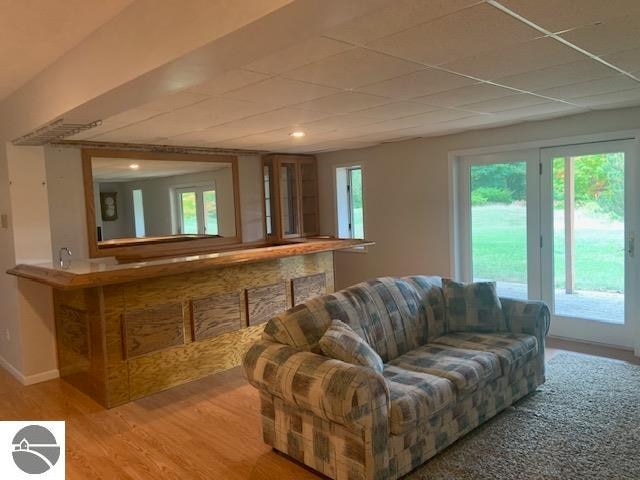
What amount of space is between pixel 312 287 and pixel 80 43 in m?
3.05

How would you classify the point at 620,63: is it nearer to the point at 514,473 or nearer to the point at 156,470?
the point at 514,473

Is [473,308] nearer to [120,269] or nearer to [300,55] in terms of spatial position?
[300,55]

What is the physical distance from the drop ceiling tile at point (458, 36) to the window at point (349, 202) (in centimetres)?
416

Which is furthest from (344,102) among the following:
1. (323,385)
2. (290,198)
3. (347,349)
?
(290,198)

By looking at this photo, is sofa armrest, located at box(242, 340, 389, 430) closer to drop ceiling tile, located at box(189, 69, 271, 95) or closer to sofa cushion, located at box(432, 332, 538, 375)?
sofa cushion, located at box(432, 332, 538, 375)

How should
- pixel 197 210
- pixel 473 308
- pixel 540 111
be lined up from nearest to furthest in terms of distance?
pixel 473 308 → pixel 540 111 → pixel 197 210

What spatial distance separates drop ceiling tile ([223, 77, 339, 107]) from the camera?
2852 mm

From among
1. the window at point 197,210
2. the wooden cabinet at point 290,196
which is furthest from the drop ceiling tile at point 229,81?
the wooden cabinet at point 290,196

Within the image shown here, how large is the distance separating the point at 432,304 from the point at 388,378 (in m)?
1.04

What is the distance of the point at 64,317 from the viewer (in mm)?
4133

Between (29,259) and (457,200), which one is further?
(457,200)

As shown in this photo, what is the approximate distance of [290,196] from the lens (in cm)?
666

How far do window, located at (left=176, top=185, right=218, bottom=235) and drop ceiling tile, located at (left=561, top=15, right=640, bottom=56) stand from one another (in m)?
4.28

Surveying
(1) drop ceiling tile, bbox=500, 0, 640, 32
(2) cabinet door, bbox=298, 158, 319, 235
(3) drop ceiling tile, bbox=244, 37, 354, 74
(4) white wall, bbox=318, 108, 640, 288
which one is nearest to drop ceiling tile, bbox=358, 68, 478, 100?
(3) drop ceiling tile, bbox=244, 37, 354, 74
